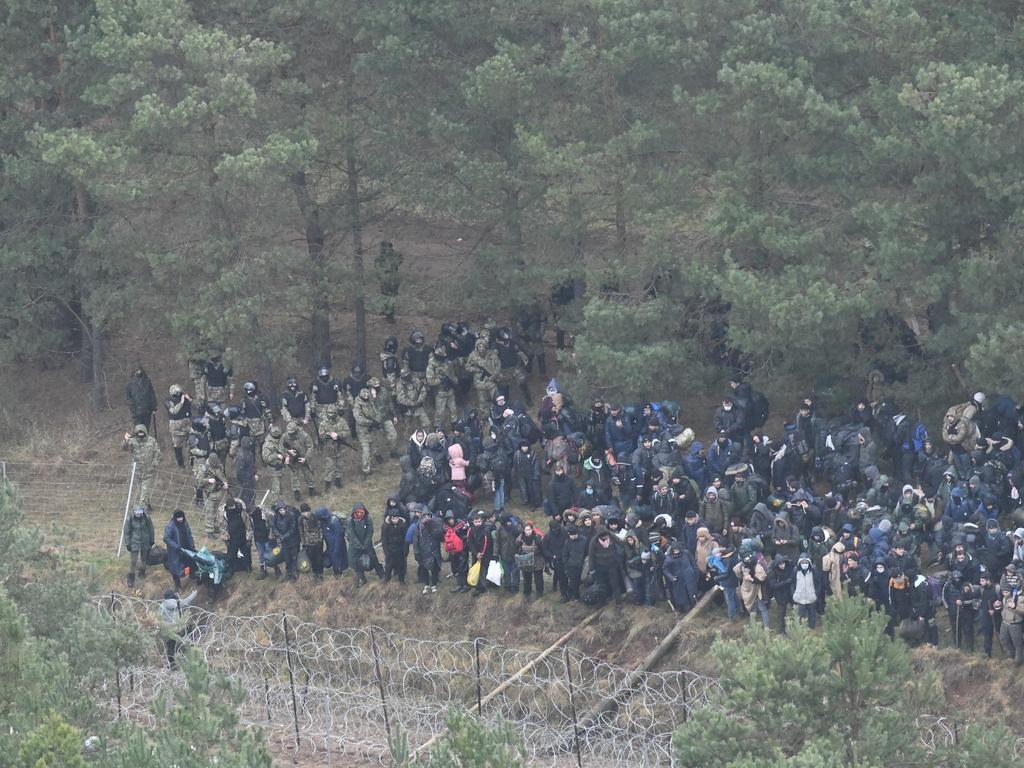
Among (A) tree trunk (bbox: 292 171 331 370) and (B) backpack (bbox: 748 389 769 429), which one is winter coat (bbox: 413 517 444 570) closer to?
(B) backpack (bbox: 748 389 769 429)

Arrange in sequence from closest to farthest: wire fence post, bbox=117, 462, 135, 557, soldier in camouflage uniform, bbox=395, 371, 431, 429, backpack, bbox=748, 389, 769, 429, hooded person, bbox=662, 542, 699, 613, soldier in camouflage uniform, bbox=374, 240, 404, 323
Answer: hooded person, bbox=662, 542, 699, 613 < backpack, bbox=748, 389, 769, 429 < wire fence post, bbox=117, 462, 135, 557 < soldier in camouflage uniform, bbox=395, 371, 431, 429 < soldier in camouflage uniform, bbox=374, 240, 404, 323

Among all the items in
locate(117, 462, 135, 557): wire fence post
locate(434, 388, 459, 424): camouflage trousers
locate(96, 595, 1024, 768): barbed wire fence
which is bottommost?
locate(96, 595, 1024, 768): barbed wire fence

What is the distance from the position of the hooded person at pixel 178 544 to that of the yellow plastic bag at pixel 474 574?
4.02 metres

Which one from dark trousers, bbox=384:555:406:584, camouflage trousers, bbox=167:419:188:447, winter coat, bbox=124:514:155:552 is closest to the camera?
dark trousers, bbox=384:555:406:584

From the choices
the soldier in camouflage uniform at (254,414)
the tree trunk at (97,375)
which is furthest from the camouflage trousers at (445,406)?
the tree trunk at (97,375)

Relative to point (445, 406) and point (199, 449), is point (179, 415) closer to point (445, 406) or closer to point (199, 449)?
point (199, 449)

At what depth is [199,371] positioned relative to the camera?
33438mm

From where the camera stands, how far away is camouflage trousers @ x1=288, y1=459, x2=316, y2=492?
31031 mm

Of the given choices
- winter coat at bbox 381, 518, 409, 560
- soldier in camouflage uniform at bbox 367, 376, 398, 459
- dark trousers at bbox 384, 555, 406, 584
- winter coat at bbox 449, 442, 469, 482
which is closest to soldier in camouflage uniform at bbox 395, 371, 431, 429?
soldier in camouflage uniform at bbox 367, 376, 398, 459

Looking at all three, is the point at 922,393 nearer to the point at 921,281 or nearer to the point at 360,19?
the point at 921,281

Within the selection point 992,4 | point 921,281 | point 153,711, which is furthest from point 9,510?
point 992,4

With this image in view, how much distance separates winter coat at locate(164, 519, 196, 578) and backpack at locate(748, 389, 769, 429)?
7.96 meters

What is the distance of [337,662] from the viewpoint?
26656 mm

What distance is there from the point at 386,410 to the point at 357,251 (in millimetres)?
3880
